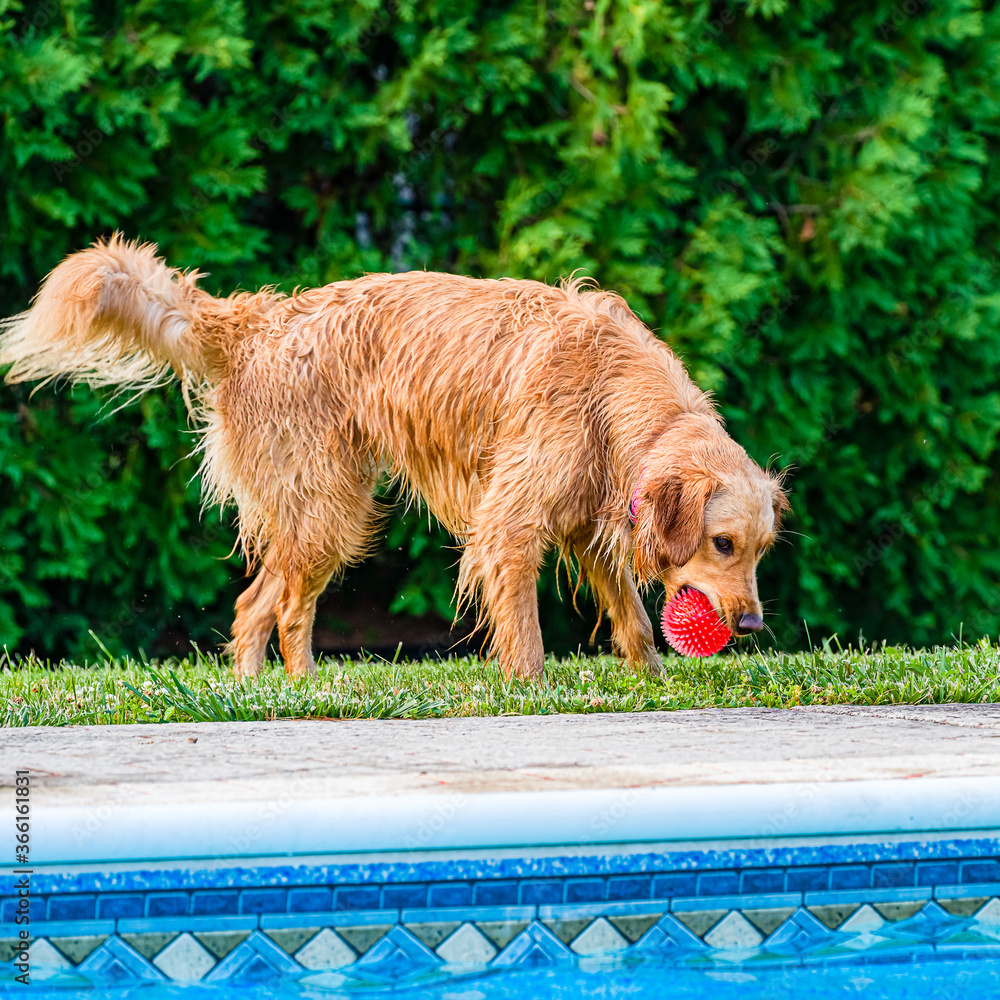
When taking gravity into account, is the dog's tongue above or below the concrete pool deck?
below

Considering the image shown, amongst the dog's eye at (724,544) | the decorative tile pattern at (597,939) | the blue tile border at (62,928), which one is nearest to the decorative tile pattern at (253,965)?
the blue tile border at (62,928)

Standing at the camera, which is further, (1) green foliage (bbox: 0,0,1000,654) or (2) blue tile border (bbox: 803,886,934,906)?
(1) green foliage (bbox: 0,0,1000,654)

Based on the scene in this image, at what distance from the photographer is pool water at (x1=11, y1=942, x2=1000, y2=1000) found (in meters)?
2.73

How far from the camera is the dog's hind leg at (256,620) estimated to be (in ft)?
19.1

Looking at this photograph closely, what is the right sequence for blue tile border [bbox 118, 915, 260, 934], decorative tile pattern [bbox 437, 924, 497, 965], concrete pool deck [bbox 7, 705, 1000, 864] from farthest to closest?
decorative tile pattern [bbox 437, 924, 497, 965]
blue tile border [bbox 118, 915, 260, 934]
concrete pool deck [bbox 7, 705, 1000, 864]

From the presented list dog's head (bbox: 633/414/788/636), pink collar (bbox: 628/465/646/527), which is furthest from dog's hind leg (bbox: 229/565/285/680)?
dog's head (bbox: 633/414/788/636)

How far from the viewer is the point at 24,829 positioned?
2.52 metres

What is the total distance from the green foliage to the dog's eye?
2.42m

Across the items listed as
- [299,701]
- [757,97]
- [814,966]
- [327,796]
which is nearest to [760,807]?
[814,966]

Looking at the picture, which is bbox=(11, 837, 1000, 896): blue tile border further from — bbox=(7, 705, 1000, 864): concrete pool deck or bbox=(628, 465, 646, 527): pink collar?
bbox=(628, 465, 646, 527): pink collar

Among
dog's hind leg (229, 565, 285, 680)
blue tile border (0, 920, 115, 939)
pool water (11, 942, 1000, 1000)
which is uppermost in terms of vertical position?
blue tile border (0, 920, 115, 939)

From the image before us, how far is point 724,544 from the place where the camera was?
15.6 feet

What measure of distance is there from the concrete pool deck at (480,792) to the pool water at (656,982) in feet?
1.17

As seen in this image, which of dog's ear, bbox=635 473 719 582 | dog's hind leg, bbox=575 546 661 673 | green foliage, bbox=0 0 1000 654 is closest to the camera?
dog's ear, bbox=635 473 719 582
